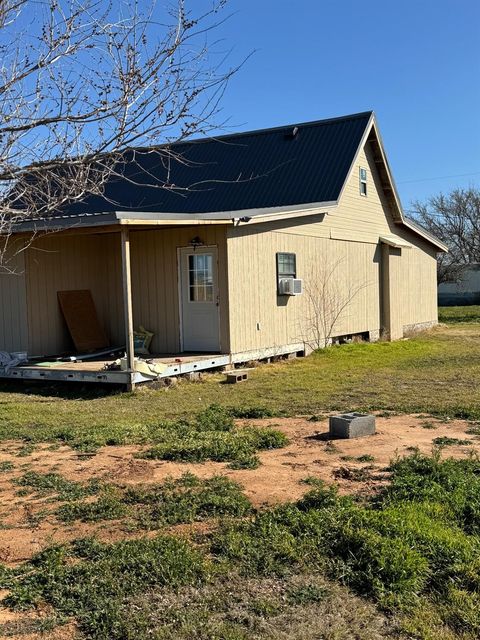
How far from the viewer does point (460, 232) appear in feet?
138

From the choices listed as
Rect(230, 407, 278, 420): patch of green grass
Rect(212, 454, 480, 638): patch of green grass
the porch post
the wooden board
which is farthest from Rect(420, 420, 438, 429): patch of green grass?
the wooden board

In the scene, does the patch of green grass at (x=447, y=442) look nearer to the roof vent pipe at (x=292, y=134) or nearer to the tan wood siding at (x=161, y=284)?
the tan wood siding at (x=161, y=284)

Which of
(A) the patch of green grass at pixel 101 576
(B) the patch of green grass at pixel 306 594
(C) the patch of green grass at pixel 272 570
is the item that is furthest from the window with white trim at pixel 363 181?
(B) the patch of green grass at pixel 306 594

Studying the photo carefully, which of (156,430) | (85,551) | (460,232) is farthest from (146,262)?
(460,232)

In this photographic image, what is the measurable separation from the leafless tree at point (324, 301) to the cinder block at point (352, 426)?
7.99 m

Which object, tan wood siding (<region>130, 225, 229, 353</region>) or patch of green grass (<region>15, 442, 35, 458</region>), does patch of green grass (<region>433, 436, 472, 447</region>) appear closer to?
patch of green grass (<region>15, 442, 35, 458</region>)

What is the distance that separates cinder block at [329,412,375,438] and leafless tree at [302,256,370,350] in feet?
26.2

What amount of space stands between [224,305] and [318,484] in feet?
24.5

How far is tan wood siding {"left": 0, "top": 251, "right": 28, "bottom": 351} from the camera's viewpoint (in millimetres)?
12422

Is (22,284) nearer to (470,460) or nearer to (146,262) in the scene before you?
(146,262)

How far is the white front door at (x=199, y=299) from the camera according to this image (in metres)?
12.7

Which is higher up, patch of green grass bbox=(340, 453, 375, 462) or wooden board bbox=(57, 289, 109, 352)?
wooden board bbox=(57, 289, 109, 352)

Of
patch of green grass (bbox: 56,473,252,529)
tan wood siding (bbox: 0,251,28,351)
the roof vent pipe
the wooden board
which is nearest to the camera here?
patch of green grass (bbox: 56,473,252,529)

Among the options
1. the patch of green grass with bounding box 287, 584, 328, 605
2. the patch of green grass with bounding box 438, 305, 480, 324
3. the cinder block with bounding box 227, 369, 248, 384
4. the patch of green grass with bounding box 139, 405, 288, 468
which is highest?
the patch of green grass with bounding box 438, 305, 480, 324
